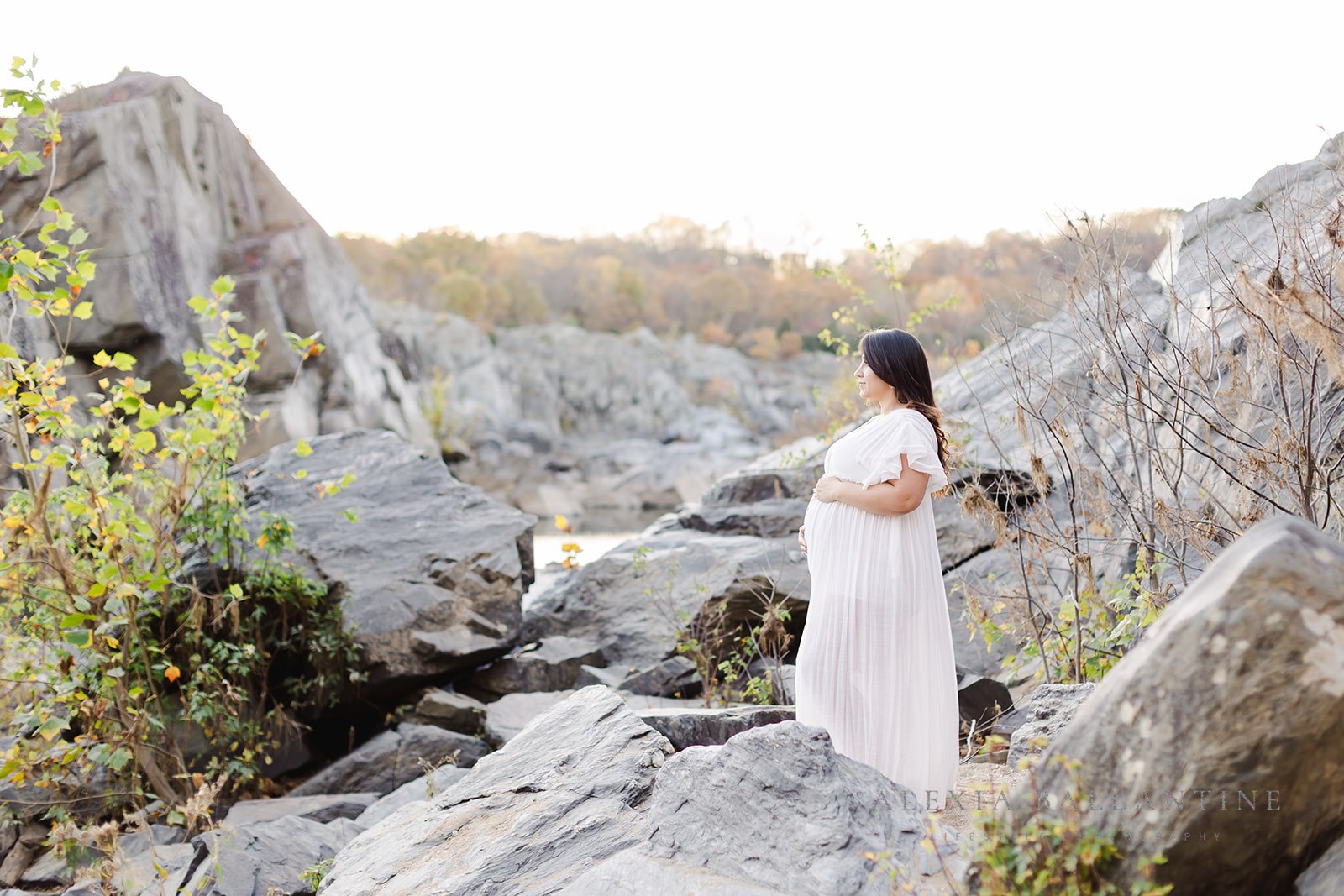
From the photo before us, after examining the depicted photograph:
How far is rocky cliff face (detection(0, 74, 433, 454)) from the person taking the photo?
17.8 metres

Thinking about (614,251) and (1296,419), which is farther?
(614,251)

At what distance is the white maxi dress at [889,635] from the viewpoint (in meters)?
3.53

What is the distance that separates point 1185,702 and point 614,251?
7775 centimetres

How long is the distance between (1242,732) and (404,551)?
613 cm

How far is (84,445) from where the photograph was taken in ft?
16.1

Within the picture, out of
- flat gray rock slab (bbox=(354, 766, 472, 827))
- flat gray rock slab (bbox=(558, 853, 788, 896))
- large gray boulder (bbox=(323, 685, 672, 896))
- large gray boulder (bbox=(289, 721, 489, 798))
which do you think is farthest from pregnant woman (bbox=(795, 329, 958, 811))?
large gray boulder (bbox=(289, 721, 489, 798))

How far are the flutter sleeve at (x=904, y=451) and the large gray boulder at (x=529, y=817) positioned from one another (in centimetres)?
131

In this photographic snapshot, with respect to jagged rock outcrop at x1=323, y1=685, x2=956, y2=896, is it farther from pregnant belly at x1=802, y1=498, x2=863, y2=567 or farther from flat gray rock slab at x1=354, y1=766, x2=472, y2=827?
flat gray rock slab at x1=354, y1=766, x2=472, y2=827

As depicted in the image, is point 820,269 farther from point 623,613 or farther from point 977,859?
point 977,859

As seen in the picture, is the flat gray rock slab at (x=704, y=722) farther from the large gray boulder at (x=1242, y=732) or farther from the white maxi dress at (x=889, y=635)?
the large gray boulder at (x=1242, y=732)

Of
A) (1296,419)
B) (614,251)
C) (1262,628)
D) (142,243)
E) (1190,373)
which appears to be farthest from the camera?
(614,251)

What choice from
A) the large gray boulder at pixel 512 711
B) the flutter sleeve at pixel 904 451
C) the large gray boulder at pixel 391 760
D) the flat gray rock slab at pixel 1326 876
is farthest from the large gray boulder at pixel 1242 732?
the large gray boulder at pixel 391 760

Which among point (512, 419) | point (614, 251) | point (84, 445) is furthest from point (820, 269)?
point (614, 251)

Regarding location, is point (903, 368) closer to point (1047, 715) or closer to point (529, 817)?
point (1047, 715)
